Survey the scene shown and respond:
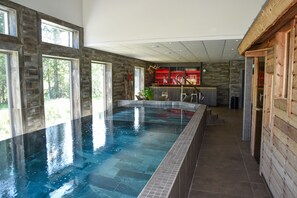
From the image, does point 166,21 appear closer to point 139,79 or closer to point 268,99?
point 268,99

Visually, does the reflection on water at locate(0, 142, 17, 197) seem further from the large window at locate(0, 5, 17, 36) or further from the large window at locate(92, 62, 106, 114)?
the large window at locate(92, 62, 106, 114)

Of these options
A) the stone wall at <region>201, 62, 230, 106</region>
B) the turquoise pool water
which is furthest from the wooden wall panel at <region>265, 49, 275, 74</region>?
the stone wall at <region>201, 62, 230, 106</region>

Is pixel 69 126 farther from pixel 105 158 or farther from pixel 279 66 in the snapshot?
pixel 279 66

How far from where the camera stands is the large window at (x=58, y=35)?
560cm

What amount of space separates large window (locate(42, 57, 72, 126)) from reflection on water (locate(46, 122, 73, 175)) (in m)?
1.04

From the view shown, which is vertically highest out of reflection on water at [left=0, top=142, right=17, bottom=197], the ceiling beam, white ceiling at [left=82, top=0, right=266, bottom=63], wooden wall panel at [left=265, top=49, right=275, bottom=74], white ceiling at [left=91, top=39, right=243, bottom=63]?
white ceiling at [left=82, top=0, right=266, bottom=63]

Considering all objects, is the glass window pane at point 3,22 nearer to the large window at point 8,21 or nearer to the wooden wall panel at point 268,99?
the large window at point 8,21

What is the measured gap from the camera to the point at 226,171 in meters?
3.54

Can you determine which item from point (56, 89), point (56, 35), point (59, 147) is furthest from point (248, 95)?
point (56, 35)

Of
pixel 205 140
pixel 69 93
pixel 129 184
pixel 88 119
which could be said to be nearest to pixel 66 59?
pixel 69 93

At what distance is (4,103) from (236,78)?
10.4 m

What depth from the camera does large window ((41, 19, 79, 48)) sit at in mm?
5596

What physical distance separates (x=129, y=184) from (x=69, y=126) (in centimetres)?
324

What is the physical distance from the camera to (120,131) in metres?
4.95
